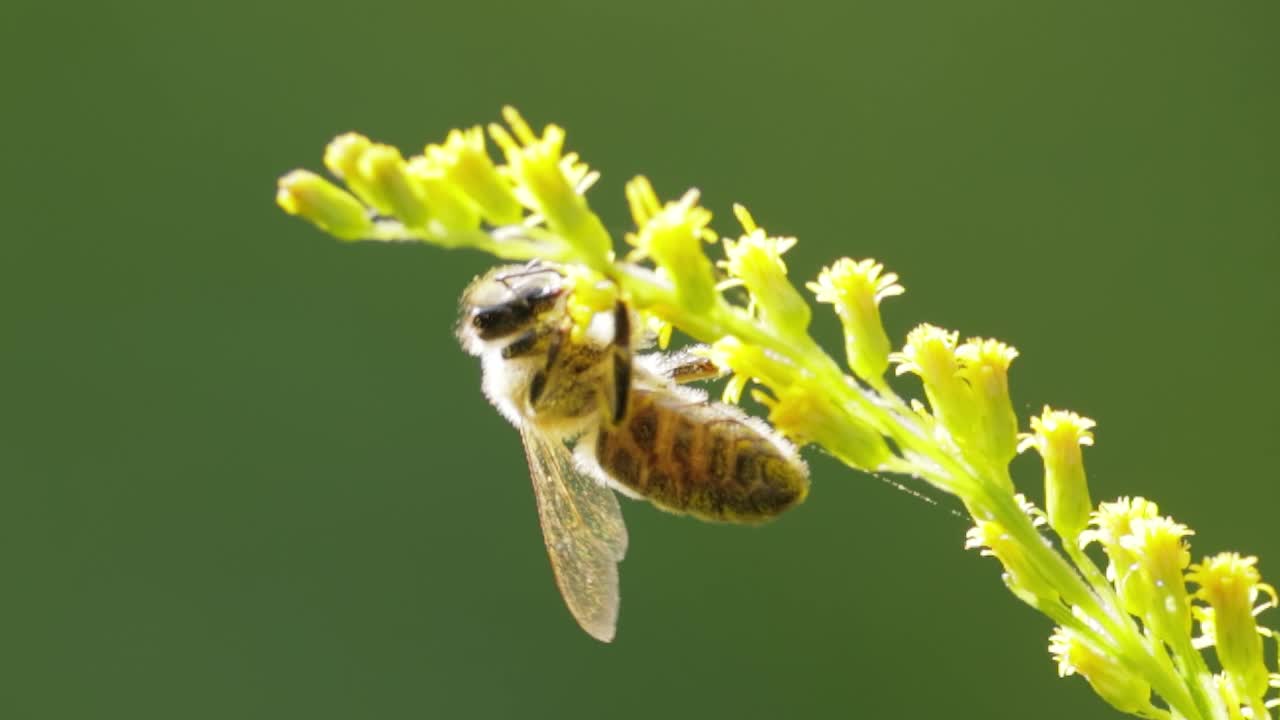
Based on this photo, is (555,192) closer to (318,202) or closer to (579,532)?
(318,202)

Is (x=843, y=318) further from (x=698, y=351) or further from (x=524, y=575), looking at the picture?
(x=524, y=575)

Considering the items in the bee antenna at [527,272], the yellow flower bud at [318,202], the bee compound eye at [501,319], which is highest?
the bee antenna at [527,272]

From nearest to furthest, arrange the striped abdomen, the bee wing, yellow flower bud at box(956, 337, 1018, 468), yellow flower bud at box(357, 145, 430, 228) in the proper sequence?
yellow flower bud at box(357, 145, 430, 228) < yellow flower bud at box(956, 337, 1018, 468) < the striped abdomen < the bee wing

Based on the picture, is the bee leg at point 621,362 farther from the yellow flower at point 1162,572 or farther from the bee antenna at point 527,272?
the yellow flower at point 1162,572

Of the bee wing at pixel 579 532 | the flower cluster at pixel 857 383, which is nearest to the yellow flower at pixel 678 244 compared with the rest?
the flower cluster at pixel 857 383

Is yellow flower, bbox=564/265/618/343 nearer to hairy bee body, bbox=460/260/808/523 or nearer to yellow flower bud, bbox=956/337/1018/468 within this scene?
hairy bee body, bbox=460/260/808/523

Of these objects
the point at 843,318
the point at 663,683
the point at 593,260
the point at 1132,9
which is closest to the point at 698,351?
the point at 843,318

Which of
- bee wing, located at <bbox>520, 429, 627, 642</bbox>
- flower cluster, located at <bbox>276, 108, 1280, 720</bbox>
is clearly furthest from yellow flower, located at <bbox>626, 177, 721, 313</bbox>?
bee wing, located at <bbox>520, 429, 627, 642</bbox>
